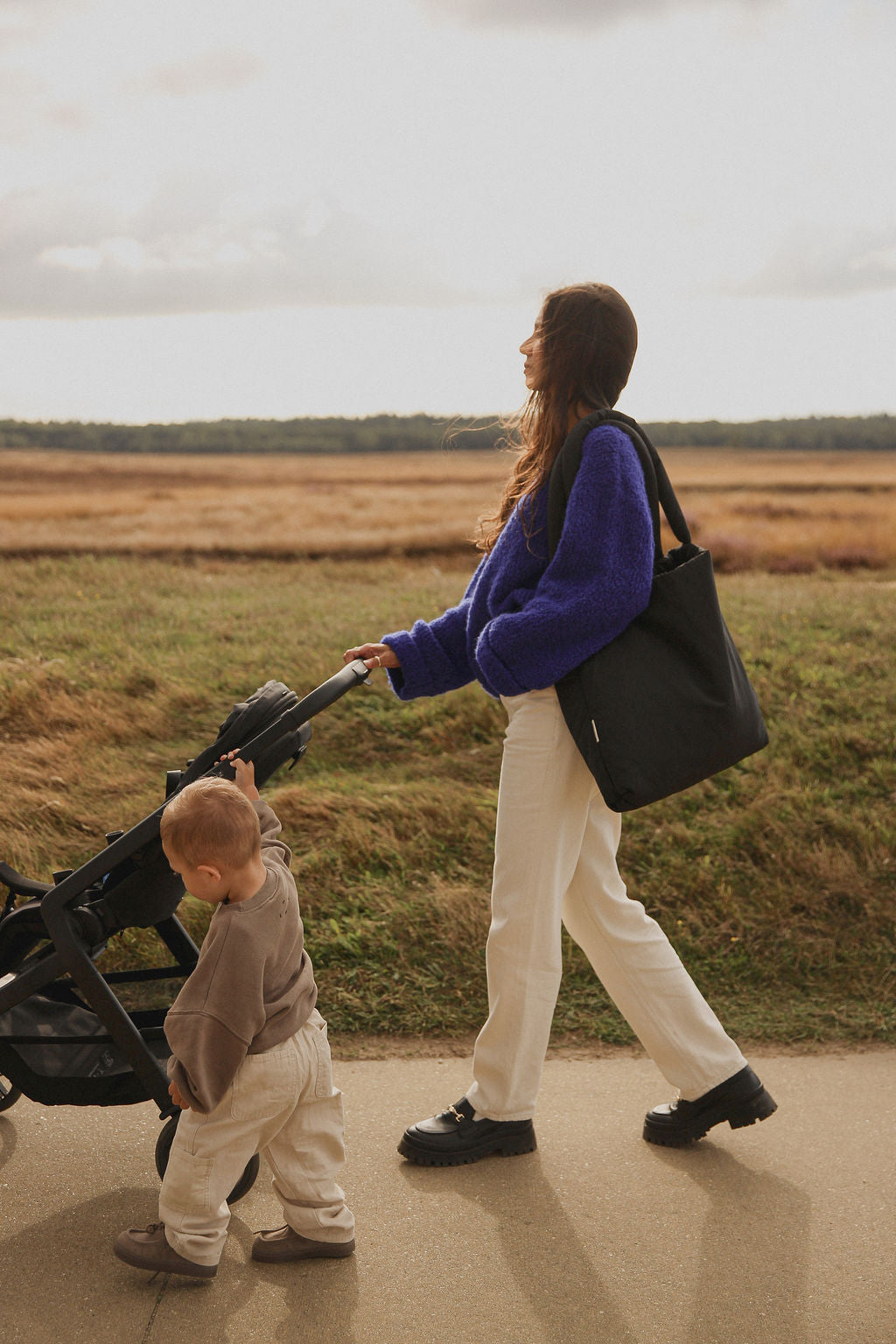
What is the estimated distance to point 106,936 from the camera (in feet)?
8.23

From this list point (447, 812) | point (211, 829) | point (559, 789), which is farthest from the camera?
point (447, 812)

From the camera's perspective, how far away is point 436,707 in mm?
5566

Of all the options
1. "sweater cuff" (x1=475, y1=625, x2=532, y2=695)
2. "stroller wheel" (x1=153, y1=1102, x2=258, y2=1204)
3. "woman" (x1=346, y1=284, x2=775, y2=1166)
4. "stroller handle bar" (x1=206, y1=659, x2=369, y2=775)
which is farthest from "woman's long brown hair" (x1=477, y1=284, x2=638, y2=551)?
"stroller wheel" (x1=153, y1=1102, x2=258, y2=1204)

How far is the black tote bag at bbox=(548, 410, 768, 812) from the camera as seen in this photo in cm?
256

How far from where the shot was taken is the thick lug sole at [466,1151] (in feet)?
9.09

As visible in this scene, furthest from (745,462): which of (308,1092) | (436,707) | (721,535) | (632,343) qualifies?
(308,1092)

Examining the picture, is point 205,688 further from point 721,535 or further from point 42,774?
point 721,535

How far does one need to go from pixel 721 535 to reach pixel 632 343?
26.6ft

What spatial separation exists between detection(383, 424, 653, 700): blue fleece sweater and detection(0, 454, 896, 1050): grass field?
4.79 feet

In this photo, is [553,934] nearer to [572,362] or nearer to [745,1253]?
[745,1253]

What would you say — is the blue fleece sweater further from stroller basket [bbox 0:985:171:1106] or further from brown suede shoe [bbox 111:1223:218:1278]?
brown suede shoe [bbox 111:1223:218:1278]

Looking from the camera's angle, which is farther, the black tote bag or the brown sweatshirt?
the black tote bag

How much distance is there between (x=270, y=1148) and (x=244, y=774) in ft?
2.54

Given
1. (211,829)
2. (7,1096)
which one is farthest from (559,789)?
(7,1096)
